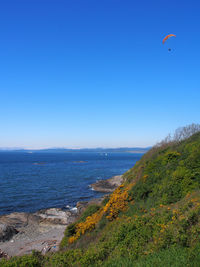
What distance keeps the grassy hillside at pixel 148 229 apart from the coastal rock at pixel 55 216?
9.83 metres

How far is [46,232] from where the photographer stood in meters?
25.8

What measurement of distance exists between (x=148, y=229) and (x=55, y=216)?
23.3 metres

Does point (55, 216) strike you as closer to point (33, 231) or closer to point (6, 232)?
point (33, 231)

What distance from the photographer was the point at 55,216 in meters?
30.4

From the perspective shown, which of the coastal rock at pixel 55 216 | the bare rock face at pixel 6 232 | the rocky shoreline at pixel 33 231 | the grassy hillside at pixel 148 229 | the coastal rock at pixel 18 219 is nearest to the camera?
the grassy hillside at pixel 148 229

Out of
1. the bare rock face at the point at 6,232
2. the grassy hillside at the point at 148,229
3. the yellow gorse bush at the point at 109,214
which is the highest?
the grassy hillside at the point at 148,229

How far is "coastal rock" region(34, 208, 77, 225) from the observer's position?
28969mm

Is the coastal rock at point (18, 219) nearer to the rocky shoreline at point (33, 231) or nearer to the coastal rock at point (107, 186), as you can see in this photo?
the rocky shoreline at point (33, 231)

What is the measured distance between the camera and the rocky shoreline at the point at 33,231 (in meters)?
20.4

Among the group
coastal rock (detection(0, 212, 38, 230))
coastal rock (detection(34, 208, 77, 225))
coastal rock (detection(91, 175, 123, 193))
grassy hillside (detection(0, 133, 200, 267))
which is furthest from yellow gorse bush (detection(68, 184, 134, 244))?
coastal rock (detection(91, 175, 123, 193))

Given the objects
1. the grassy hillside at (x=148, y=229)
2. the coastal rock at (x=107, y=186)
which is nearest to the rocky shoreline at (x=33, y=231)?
the grassy hillside at (x=148, y=229)

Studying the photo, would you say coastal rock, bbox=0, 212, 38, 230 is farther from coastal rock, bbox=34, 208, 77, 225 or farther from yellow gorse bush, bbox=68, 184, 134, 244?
yellow gorse bush, bbox=68, 184, 134, 244

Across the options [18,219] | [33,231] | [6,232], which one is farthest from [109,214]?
[18,219]

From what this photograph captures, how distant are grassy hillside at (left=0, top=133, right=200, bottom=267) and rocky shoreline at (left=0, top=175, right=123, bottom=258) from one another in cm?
558
